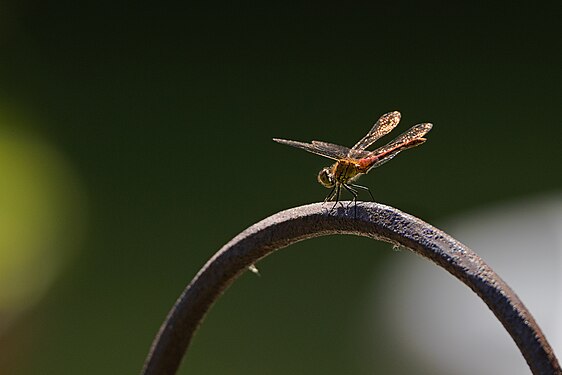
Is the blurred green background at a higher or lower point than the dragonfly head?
higher

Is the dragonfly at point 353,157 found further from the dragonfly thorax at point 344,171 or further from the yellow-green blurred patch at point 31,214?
the yellow-green blurred patch at point 31,214

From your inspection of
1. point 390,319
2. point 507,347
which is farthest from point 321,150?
point 390,319

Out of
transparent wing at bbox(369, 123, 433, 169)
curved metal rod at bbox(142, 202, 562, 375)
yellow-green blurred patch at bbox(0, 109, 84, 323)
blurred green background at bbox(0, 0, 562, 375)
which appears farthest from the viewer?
blurred green background at bbox(0, 0, 562, 375)

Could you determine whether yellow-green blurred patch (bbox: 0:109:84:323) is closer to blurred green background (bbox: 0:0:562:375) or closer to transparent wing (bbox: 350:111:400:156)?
blurred green background (bbox: 0:0:562:375)

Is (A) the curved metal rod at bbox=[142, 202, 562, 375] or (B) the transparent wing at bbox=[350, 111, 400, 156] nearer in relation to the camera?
(A) the curved metal rod at bbox=[142, 202, 562, 375]

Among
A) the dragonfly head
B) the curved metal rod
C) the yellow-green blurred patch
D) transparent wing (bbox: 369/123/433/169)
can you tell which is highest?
the yellow-green blurred patch

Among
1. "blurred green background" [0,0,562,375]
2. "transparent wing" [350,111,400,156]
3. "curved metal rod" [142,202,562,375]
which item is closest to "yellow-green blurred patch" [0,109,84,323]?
"blurred green background" [0,0,562,375]

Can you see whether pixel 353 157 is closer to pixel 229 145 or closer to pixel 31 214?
pixel 31 214
